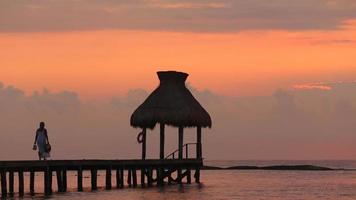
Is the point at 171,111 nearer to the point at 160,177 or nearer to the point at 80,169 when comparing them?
the point at 160,177

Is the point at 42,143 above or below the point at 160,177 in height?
above

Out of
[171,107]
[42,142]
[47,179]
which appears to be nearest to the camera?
[42,142]

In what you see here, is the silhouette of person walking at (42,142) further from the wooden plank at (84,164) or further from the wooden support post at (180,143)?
the wooden support post at (180,143)

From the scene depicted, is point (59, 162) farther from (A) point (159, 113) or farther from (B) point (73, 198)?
(A) point (159, 113)

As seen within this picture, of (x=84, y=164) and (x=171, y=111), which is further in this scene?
(x=171, y=111)

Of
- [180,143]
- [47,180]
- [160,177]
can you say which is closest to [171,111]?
[180,143]

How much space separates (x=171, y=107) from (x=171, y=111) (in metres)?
0.28

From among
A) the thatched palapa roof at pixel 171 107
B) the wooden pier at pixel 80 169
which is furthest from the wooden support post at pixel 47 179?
the thatched palapa roof at pixel 171 107

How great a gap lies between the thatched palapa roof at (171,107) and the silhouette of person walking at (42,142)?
36.4 ft

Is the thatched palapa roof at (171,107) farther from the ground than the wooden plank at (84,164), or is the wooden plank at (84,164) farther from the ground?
the thatched palapa roof at (171,107)

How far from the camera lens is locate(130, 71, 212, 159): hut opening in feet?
170

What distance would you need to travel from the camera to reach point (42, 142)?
4056cm

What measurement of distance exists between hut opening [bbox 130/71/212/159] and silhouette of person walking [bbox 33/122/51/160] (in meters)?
10.8

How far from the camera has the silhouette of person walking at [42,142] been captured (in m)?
40.3
